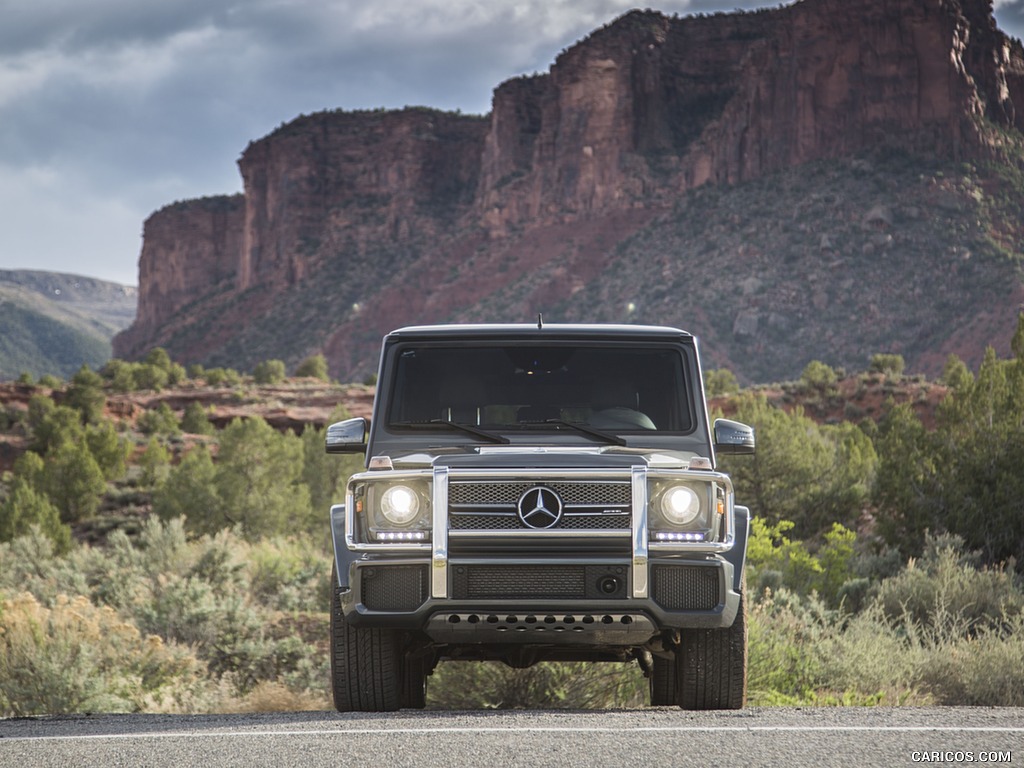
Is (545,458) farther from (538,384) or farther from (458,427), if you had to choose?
(538,384)

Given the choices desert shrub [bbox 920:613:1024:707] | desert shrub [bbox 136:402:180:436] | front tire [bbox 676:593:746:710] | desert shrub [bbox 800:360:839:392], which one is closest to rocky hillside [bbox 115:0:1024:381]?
desert shrub [bbox 800:360:839:392]

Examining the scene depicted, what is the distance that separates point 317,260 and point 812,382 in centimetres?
8379

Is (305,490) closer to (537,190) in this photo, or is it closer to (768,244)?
(768,244)

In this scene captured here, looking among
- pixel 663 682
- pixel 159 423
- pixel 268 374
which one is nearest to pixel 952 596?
pixel 663 682

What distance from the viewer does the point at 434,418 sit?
651 cm

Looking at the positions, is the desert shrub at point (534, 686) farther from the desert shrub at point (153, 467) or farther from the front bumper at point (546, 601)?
the desert shrub at point (153, 467)

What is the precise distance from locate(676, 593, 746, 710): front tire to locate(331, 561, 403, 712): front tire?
5.05ft

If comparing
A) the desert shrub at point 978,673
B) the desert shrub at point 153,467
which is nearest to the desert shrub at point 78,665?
the desert shrub at point 978,673

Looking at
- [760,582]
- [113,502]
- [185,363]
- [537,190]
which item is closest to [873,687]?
[760,582]

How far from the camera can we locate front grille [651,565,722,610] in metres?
5.43

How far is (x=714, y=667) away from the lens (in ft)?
19.0

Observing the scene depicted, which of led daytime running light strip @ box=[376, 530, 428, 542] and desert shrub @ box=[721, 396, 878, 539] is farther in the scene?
desert shrub @ box=[721, 396, 878, 539]

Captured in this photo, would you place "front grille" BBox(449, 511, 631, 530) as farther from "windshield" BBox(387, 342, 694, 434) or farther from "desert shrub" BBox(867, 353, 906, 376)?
"desert shrub" BBox(867, 353, 906, 376)

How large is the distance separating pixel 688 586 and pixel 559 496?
78 centimetres
